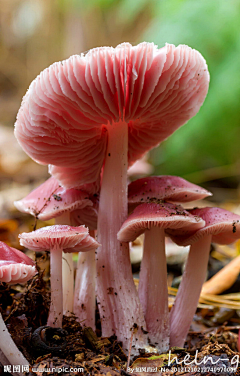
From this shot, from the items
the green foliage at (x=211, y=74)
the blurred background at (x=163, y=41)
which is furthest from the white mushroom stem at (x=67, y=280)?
the green foliage at (x=211, y=74)

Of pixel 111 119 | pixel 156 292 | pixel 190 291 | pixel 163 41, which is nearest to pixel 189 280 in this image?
pixel 190 291

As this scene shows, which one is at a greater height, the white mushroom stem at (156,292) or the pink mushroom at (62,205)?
the pink mushroom at (62,205)

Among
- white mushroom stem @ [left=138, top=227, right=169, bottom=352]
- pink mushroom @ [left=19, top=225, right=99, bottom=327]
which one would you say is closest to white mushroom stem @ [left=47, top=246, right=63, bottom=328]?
pink mushroom @ [left=19, top=225, right=99, bottom=327]

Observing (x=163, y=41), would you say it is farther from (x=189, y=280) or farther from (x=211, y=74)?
(x=189, y=280)

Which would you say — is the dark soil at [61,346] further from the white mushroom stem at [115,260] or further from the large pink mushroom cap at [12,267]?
the large pink mushroom cap at [12,267]

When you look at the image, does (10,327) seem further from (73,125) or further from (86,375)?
(73,125)

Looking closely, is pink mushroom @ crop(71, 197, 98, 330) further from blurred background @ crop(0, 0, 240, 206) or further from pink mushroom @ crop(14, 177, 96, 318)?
blurred background @ crop(0, 0, 240, 206)

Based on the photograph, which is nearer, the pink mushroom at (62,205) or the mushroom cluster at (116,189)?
the mushroom cluster at (116,189)
